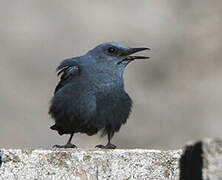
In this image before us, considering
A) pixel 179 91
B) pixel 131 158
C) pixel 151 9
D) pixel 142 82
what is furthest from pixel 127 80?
pixel 131 158

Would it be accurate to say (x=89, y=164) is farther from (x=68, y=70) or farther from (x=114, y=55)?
(x=114, y=55)

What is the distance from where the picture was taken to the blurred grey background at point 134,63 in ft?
49.5

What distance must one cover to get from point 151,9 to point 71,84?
13.0 metres

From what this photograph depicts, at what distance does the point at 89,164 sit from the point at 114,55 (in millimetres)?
2732

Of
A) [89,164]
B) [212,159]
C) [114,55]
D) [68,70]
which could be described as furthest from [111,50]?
[212,159]

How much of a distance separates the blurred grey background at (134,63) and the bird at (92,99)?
7457mm

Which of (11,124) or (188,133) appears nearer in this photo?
(11,124)

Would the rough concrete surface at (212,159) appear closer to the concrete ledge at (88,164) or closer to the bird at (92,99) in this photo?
the concrete ledge at (88,164)

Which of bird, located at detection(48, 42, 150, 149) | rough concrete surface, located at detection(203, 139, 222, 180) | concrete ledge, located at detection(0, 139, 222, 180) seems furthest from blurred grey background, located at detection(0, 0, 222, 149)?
rough concrete surface, located at detection(203, 139, 222, 180)

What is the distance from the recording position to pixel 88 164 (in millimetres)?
3719

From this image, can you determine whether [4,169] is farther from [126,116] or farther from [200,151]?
[126,116]

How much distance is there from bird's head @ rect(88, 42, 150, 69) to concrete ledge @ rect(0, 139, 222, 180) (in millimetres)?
2446

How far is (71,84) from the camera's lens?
19.6ft

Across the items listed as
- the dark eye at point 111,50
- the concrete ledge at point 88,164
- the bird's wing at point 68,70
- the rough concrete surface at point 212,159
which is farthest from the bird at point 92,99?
the rough concrete surface at point 212,159
